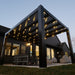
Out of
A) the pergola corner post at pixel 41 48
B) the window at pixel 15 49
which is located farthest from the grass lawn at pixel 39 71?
the window at pixel 15 49

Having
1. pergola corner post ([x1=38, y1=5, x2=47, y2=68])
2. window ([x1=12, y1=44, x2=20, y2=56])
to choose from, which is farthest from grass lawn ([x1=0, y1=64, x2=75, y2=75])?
window ([x1=12, y1=44, x2=20, y2=56])

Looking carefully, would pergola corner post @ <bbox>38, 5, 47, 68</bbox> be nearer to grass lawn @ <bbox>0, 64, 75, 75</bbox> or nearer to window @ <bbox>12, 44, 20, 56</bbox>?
grass lawn @ <bbox>0, 64, 75, 75</bbox>

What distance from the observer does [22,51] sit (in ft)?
28.7

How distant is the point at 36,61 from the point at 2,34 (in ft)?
16.2

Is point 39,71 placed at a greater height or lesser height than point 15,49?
lesser

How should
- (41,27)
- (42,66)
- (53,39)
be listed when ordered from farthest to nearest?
1. (53,39)
2. (41,27)
3. (42,66)

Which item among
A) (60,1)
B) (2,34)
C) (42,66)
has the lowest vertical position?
(42,66)

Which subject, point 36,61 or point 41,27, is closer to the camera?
point 41,27

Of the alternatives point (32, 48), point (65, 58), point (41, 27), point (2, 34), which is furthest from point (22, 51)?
point (41, 27)

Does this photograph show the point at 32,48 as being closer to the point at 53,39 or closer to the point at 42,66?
the point at 53,39

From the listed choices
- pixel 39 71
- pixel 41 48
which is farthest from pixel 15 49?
pixel 39 71

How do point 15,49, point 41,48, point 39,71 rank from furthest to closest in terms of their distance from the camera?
point 15,49 < point 41,48 < point 39,71

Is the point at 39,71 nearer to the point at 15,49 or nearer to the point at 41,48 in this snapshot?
the point at 41,48

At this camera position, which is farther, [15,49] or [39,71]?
[15,49]
